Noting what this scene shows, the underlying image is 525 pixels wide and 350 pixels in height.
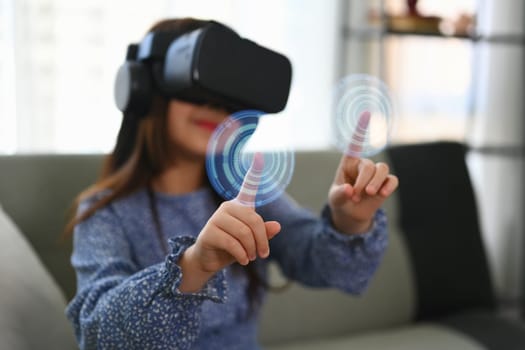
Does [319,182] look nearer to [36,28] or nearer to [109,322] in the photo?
[109,322]

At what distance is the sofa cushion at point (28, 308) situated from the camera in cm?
63

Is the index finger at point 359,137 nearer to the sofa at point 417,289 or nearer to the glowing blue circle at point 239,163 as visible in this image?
the glowing blue circle at point 239,163

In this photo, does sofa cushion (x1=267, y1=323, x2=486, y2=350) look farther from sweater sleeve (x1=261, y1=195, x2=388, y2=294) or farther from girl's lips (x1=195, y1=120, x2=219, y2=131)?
girl's lips (x1=195, y1=120, x2=219, y2=131)

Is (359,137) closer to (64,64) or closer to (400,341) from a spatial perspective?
(400,341)

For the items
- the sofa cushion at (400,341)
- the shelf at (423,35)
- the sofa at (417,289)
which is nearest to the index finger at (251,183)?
the sofa at (417,289)

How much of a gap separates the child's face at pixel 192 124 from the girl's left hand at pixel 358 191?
0.39 ft

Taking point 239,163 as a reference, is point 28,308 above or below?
below

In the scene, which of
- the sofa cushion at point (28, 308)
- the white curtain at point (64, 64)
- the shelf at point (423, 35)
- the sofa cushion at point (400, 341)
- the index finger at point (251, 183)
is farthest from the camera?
the shelf at point (423, 35)

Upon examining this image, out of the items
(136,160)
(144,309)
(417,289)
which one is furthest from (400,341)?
(144,309)

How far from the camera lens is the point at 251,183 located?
0.40 meters

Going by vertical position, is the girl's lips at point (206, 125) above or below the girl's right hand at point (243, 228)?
above

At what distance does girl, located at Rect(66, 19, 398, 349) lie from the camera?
0.46m

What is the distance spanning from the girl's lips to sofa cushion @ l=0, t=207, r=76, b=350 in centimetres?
23

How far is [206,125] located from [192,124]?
3 cm
